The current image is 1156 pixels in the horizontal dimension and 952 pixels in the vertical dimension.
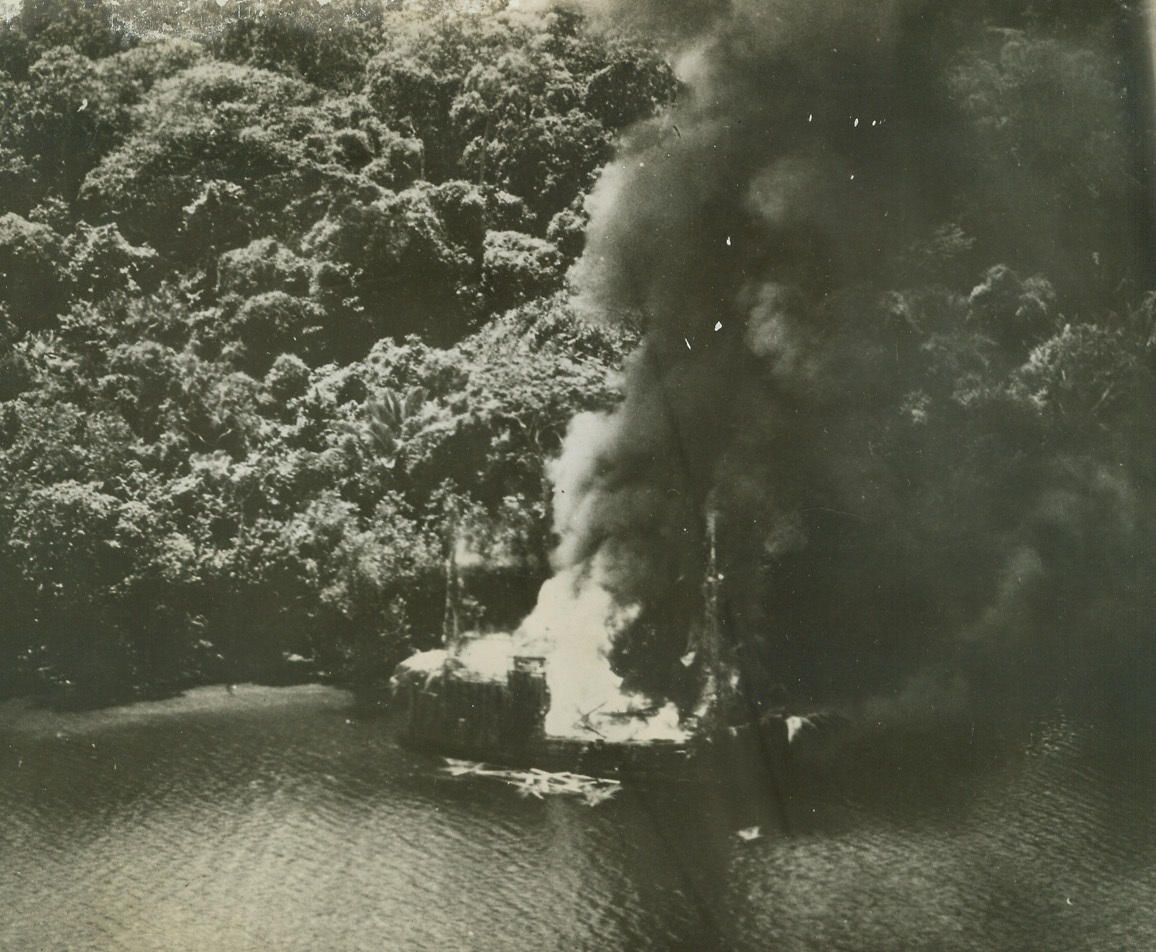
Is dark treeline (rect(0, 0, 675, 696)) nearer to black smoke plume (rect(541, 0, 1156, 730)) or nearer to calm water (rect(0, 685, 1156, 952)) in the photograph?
black smoke plume (rect(541, 0, 1156, 730))

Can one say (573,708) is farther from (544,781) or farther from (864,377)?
(864,377)

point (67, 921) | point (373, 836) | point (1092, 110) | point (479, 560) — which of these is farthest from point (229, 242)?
point (1092, 110)

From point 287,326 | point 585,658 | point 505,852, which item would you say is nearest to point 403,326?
point 287,326

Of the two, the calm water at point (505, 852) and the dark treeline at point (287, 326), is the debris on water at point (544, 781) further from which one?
the dark treeline at point (287, 326)

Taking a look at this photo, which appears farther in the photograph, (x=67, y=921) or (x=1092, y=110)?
(x=1092, y=110)

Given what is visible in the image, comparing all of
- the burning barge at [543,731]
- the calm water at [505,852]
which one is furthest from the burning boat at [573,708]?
the calm water at [505,852]

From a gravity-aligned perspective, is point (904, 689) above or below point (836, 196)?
below

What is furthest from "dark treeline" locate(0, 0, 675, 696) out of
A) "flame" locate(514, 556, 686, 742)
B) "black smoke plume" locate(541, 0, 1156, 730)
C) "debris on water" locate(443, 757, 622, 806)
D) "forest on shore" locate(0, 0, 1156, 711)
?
"debris on water" locate(443, 757, 622, 806)

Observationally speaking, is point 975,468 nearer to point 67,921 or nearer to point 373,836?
point 373,836
